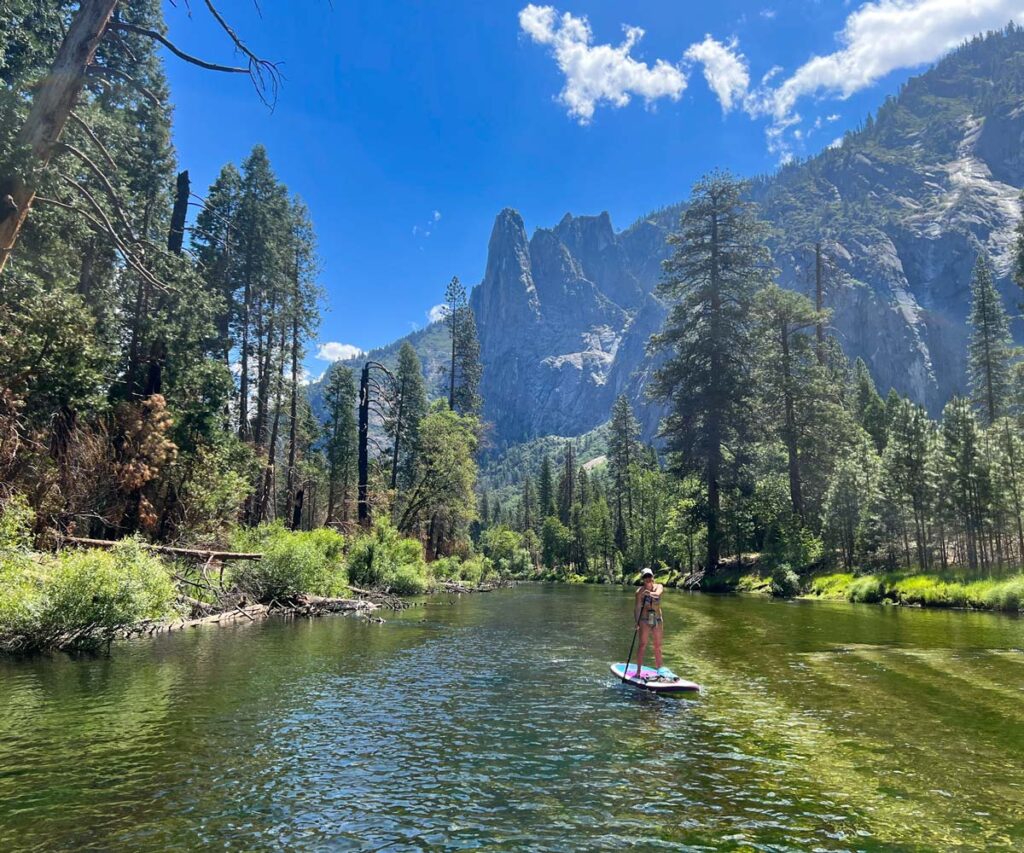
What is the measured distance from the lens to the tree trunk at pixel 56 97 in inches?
394

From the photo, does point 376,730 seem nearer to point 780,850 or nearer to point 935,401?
point 780,850

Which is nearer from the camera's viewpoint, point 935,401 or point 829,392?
point 829,392

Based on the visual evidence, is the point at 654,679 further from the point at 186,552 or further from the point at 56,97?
the point at 186,552

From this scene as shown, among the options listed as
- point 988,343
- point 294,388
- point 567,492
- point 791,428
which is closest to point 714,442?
point 791,428

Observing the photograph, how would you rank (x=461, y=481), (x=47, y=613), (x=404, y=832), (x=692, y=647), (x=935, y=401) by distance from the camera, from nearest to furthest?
(x=404, y=832)
(x=47, y=613)
(x=692, y=647)
(x=461, y=481)
(x=935, y=401)

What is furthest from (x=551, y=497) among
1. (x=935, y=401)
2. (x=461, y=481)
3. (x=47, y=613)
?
(x=935, y=401)

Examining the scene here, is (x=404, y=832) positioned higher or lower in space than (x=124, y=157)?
lower

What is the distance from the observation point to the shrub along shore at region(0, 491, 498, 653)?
48.0 feet

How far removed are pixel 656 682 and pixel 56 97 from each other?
14.9 m

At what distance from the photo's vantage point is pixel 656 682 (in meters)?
12.3

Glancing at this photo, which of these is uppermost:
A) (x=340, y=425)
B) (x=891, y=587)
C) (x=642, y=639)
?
(x=340, y=425)

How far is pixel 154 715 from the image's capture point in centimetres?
1016

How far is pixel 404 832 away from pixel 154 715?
6184 millimetres

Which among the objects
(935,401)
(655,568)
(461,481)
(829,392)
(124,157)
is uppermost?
(935,401)
